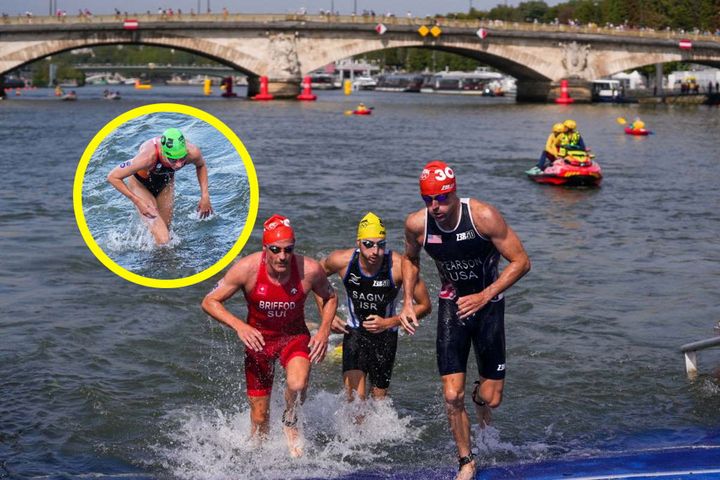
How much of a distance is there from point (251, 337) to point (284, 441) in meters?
1.35

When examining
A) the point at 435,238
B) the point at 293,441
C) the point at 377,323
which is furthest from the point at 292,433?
the point at 435,238

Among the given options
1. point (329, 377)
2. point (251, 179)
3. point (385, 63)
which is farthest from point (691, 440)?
point (385, 63)

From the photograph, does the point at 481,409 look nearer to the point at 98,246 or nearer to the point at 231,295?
the point at 231,295

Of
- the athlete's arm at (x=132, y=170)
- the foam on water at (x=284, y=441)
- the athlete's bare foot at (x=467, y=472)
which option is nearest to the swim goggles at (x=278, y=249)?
the athlete's arm at (x=132, y=170)

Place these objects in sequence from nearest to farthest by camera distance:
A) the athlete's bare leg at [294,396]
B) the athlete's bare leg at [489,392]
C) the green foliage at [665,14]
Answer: the athlete's bare leg at [294,396] < the athlete's bare leg at [489,392] < the green foliage at [665,14]

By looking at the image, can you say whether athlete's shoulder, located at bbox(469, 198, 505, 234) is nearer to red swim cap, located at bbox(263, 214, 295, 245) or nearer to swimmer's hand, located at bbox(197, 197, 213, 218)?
red swim cap, located at bbox(263, 214, 295, 245)

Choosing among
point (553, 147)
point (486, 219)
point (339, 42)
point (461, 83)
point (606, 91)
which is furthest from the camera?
point (461, 83)

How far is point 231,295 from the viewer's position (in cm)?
900

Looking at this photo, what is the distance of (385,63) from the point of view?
7736 inches

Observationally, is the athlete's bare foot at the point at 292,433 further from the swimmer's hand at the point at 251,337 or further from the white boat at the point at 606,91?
the white boat at the point at 606,91

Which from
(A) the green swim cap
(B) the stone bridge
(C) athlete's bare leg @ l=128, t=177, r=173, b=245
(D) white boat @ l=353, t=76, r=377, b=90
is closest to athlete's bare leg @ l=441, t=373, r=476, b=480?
(C) athlete's bare leg @ l=128, t=177, r=173, b=245

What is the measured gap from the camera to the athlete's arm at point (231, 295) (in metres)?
8.82

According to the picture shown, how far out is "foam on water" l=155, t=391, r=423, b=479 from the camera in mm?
9375

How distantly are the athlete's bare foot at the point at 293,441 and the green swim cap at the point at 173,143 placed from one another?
2.80 metres
